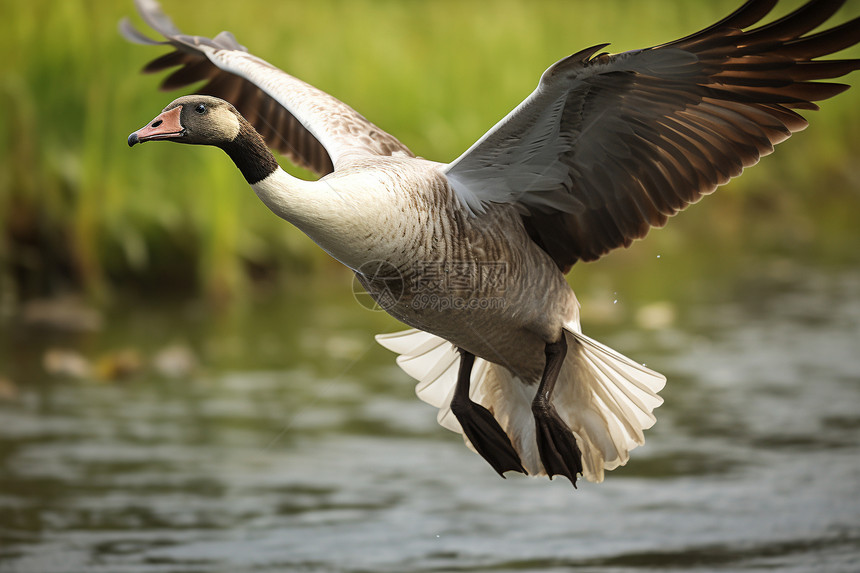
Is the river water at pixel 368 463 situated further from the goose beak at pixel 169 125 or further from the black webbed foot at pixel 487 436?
the goose beak at pixel 169 125

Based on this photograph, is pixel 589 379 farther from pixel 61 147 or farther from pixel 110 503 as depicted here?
pixel 61 147

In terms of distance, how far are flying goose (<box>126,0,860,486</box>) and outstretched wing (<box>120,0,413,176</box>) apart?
0.06 feet

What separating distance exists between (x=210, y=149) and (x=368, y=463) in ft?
14.5

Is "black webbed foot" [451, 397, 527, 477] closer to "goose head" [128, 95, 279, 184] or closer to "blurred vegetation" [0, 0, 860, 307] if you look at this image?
"goose head" [128, 95, 279, 184]

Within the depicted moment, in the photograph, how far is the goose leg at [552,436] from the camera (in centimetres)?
552

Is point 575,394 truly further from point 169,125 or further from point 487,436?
point 169,125

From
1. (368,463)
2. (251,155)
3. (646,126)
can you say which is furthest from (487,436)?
(368,463)

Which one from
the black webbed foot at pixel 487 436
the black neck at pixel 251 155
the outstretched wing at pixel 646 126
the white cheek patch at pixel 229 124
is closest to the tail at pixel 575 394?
the black webbed foot at pixel 487 436

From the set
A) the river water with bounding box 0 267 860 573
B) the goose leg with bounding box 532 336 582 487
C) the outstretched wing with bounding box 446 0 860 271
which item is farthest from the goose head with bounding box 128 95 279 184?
the river water with bounding box 0 267 860 573

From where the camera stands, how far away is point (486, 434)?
18.9 ft

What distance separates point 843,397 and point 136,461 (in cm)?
543

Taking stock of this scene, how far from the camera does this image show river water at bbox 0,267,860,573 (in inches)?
270

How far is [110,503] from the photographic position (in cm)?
759

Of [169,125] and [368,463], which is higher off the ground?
[169,125]
